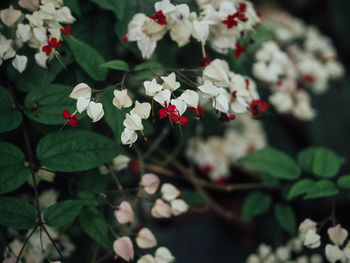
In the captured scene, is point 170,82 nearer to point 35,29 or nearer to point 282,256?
point 35,29

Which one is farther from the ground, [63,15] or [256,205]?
[63,15]

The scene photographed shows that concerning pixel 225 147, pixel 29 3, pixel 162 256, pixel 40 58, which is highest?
pixel 29 3

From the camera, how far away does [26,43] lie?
2.59ft

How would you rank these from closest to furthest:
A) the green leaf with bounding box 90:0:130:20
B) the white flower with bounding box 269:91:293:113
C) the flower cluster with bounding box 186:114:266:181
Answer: the green leaf with bounding box 90:0:130:20 < the white flower with bounding box 269:91:293:113 < the flower cluster with bounding box 186:114:266:181

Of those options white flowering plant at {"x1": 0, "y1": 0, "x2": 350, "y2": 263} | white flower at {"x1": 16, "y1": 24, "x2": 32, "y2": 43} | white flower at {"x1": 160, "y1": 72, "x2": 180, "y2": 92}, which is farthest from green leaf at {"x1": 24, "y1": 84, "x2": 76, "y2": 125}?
white flower at {"x1": 160, "y1": 72, "x2": 180, "y2": 92}

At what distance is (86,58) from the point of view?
79cm

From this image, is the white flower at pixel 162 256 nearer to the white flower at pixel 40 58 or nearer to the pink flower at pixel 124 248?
the pink flower at pixel 124 248

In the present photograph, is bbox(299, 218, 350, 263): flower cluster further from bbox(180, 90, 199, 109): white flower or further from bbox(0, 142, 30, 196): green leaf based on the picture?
bbox(0, 142, 30, 196): green leaf

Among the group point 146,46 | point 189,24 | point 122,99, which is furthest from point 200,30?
point 122,99

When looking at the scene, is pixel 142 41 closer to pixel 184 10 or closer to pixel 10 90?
pixel 184 10

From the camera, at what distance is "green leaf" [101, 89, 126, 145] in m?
0.72

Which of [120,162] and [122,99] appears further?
[120,162]

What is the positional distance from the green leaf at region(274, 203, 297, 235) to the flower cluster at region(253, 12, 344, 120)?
0.35 metres

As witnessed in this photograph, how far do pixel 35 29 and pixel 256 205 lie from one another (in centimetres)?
77
